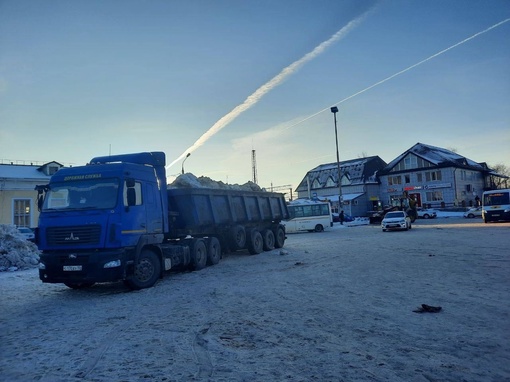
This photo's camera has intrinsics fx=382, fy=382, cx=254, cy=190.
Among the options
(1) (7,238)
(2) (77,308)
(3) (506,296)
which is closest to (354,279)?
(3) (506,296)

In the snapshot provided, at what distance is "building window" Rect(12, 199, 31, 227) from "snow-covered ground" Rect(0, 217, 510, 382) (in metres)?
20.8

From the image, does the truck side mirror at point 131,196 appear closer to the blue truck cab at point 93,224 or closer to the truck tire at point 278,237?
the blue truck cab at point 93,224

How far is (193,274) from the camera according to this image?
12484 millimetres

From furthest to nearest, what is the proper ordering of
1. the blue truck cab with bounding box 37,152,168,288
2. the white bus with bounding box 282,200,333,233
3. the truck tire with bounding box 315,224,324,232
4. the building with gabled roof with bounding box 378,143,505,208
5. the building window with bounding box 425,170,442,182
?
the building window with bounding box 425,170,442,182 → the building with gabled roof with bounding box 378,143,505,208 → the truck tire with bounding box 315,224,324,232 → the white bus with bounding box 282,200,333,233 → the blue truck cab with bounding box 37,152,168,288

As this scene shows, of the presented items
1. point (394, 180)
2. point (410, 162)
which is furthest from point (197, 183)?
point (394, 180)

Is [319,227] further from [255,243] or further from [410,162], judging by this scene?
[410,162]

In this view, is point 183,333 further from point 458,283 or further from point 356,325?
point 458,283

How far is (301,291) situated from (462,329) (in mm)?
3781

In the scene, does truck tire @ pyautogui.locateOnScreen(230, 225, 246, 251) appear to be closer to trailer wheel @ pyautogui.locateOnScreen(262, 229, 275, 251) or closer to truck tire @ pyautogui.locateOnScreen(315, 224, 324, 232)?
trailer wheel @ pyautogui.locateOnScreen(262, 229, 275, 251)

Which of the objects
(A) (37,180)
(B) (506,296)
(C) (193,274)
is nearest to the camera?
(B) (506,296)

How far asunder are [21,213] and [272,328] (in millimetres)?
29085

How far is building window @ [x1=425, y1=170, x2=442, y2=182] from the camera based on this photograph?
56406mm

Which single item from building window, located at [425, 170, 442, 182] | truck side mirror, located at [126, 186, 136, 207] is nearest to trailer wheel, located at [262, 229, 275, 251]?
truck side mirror, located at [126, 186, 136, 207]

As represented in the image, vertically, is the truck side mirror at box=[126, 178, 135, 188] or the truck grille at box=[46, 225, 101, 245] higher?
the truck side mirror at box=[126, 178, 135, 188]
